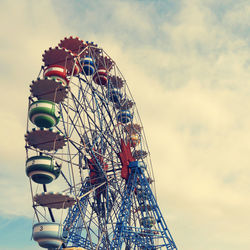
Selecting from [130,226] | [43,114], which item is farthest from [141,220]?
[43,114]

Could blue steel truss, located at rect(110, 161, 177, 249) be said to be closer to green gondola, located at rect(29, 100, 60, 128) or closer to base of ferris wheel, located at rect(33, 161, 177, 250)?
base of ferris wheel, located at rect(33, 161, 177, 250)

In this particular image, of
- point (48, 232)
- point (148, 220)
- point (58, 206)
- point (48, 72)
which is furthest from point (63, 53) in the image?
point (148, 220)

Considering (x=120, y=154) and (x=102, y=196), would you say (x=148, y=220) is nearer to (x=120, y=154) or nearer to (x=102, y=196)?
(x=102, y=196)

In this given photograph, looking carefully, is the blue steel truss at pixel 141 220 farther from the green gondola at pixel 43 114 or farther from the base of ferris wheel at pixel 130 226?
the green gondola at pixel 43 114

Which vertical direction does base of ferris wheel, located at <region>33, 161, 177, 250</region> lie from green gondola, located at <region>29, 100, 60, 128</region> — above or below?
below

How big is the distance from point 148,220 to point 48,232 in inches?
333

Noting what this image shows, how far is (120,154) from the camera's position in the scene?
869 inches

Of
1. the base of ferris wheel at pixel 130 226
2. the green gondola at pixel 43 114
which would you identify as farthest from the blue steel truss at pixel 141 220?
the green gondola at pixel 43 114

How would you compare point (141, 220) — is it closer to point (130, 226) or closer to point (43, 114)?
point (130, 226)

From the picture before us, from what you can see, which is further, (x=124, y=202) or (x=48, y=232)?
(x=124, y=202)

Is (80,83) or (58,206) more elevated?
(80,83)

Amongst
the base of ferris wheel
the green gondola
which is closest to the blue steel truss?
the base of ferris wheel

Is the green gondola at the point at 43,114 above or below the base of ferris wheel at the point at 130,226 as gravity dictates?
above

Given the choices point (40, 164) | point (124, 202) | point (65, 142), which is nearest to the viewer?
point (40, 164)
